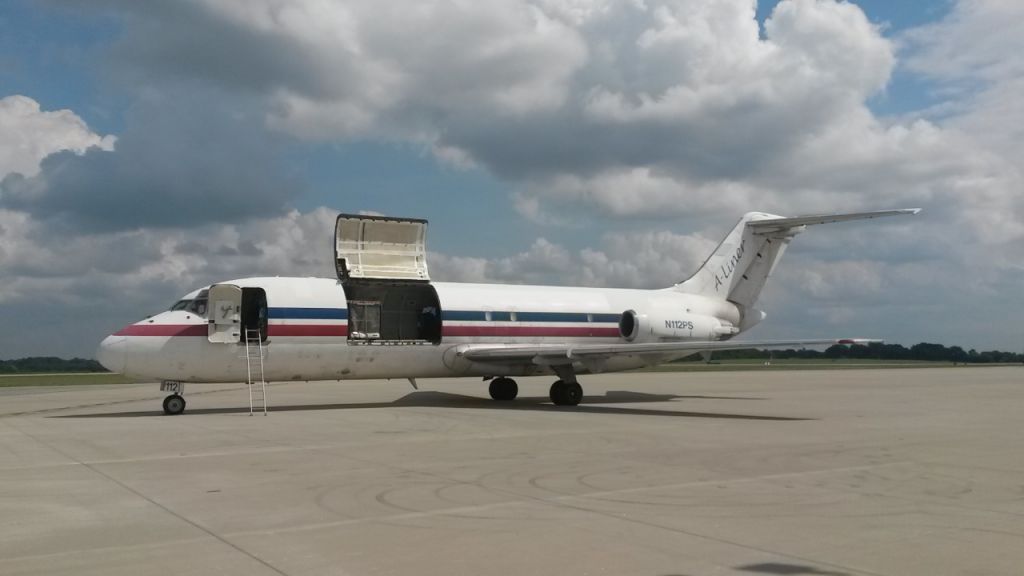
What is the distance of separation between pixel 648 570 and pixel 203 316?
16.2m

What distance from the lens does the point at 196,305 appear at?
65.5ft

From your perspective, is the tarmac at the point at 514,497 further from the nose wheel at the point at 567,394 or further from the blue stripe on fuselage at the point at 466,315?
the nose wheel at the point at 567,394

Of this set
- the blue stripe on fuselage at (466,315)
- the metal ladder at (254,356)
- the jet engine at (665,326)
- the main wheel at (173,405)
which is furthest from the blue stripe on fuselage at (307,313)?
the jet engine at (665,326)

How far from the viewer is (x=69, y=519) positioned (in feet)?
25.3

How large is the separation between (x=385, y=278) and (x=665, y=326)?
856 cm

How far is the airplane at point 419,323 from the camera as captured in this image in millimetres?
19812

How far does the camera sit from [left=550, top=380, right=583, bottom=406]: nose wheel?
75.0 feet

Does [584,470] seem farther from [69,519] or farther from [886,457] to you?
[69,519]

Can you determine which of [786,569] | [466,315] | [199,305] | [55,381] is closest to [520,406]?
[466,315]

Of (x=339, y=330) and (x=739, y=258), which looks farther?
(x=739, y=258)

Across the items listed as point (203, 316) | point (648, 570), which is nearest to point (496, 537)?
point (648, 570)

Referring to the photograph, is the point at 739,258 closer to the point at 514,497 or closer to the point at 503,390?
the point at 503,390

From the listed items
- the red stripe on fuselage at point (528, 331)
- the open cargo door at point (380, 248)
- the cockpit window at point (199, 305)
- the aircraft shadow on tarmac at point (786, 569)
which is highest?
the open cargo door at point (380, 248)

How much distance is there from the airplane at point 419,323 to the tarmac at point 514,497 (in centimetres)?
253
